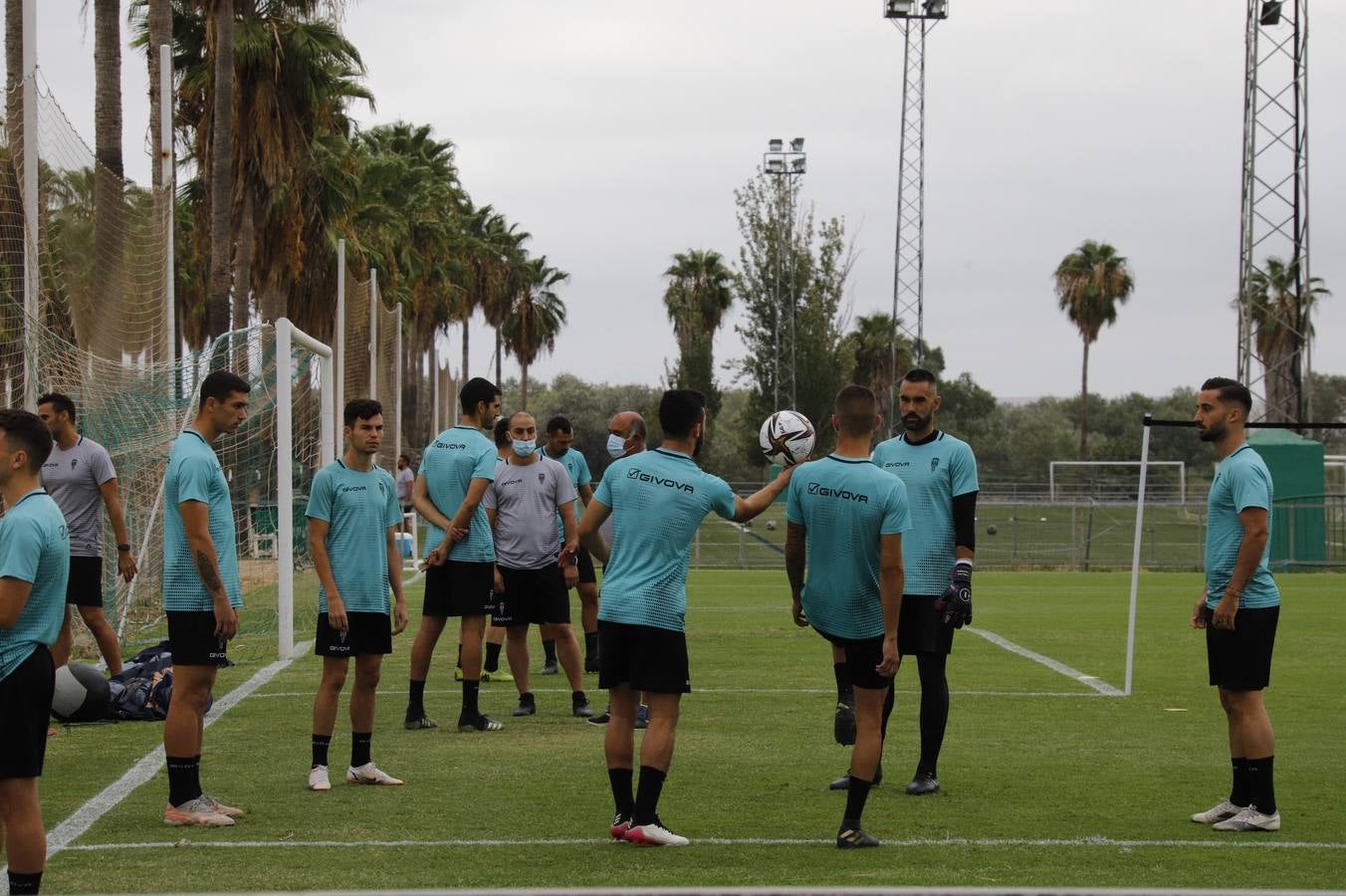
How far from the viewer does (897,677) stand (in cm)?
1374

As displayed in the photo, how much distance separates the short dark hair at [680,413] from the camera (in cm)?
716

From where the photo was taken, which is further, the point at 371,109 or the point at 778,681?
the point at 371,109

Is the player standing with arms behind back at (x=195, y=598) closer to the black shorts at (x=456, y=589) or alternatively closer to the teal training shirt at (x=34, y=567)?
the teal training shirt at (x=34, y=567)

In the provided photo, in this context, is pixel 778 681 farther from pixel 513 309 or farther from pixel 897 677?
pixel 513 309

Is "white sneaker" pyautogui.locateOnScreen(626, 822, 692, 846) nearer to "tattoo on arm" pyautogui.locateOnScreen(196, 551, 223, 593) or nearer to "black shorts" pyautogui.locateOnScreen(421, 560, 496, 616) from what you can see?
"tattoo on arm" pyautogui.locateOnScreen(196, 551, 223, 593)

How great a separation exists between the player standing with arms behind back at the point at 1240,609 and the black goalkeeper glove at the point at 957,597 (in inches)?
46.4

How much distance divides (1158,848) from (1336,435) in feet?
263

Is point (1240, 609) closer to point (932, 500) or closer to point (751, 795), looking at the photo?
point (932, 500)

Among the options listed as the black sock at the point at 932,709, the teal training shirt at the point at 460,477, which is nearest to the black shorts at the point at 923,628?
the black sock at the point at 932,709

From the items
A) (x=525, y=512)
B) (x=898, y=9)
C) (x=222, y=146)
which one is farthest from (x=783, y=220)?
(x=525, y=512)

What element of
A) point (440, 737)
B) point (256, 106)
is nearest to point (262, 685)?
point (440, 737)

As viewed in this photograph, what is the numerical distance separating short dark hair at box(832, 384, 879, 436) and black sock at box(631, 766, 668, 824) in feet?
5.71

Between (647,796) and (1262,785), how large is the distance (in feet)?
9.67

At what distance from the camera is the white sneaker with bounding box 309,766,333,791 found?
8320mm
